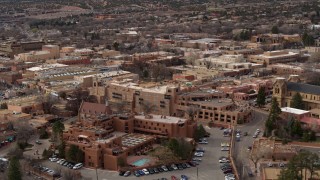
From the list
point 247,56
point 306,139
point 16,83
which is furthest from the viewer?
point 247,56

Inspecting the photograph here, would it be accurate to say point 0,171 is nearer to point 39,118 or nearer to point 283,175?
point 39,118

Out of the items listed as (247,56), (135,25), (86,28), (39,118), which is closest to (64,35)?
(86,28)

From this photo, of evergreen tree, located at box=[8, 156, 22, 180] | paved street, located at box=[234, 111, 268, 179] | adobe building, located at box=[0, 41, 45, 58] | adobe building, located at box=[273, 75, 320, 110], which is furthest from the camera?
adobe building, located at box=[0, 41, 45, 58]

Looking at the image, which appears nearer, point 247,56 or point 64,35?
point 247,56

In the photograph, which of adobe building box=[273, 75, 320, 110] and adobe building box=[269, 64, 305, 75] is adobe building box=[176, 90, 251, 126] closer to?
adobe building box=[273, 75, 320, 110]

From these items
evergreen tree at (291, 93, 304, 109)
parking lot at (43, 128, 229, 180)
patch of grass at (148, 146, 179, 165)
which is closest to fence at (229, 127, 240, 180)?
parking lot at (43, 128, 229, 180)

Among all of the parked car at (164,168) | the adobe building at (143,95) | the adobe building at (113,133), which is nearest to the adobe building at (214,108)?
the adobe building at (143,95)
